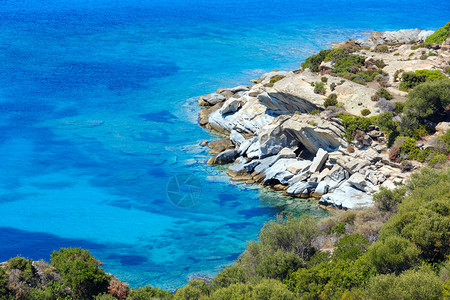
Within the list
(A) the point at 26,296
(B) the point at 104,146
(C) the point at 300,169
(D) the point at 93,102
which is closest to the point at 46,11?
Answer: (D) the point at 93,102

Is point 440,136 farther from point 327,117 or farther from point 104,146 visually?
point 104,146

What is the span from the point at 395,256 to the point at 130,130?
136 ft

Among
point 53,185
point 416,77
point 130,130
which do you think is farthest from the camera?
point 130,130

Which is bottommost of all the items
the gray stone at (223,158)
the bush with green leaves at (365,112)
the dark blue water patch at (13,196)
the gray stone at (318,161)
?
the gray stone at (318,161)

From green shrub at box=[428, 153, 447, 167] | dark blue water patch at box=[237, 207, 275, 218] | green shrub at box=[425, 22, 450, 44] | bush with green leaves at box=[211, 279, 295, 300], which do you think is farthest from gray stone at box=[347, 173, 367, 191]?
green shrub at box=[425, 22, 450, 44]

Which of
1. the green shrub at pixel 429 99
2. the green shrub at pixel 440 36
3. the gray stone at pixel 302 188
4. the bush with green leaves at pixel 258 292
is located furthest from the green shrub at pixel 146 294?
the green shrub at pixel 440 36

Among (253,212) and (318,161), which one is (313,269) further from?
(318,161)

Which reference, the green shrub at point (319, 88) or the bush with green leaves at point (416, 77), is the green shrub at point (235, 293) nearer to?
the green shrub at point (319, 88)

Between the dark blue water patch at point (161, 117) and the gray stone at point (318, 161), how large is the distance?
22847 millimetres

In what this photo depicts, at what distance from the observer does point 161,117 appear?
2389 inches

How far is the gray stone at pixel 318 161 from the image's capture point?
4188 centimetres

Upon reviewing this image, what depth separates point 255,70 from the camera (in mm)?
79438

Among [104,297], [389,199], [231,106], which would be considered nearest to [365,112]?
[389,199]

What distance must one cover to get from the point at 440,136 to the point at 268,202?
54.7 ft
